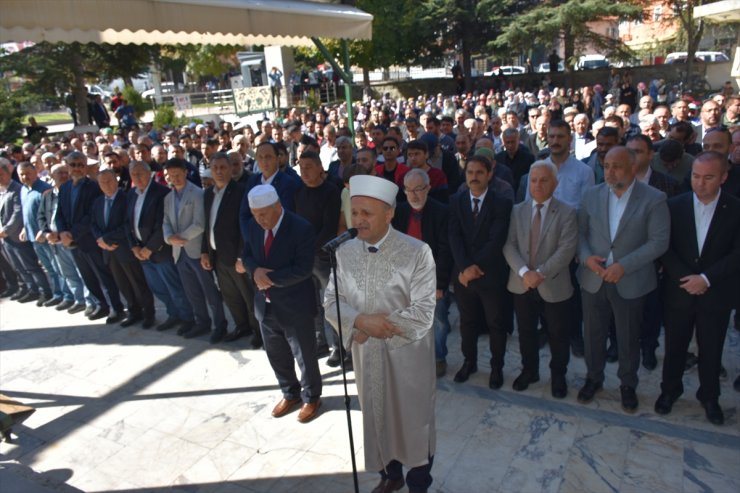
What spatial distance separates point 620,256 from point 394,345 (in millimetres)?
2004

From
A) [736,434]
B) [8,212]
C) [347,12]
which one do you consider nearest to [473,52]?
[347,12]

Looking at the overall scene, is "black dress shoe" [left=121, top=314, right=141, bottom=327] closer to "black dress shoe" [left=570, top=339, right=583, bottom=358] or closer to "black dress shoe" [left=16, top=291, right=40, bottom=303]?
"black dress shoe" [left=16, top=291, right=40, bottom=303]

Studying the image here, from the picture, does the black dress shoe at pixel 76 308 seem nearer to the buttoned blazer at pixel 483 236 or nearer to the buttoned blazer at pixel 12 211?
the buttoned blazer at pixel 12 211

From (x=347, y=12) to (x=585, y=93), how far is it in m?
10.2

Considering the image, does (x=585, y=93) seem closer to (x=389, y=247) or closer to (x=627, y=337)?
(x=627, y=337)

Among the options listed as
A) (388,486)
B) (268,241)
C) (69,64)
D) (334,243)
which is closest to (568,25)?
(69,64)

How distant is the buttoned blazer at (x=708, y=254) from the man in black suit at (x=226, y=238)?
374 cm

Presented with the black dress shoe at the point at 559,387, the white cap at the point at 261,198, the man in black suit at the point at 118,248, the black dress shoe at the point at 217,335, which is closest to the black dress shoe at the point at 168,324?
the man in black suit at the point at 118,248

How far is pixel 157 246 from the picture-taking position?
603 centimetres

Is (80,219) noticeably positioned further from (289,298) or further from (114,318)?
(289,298)

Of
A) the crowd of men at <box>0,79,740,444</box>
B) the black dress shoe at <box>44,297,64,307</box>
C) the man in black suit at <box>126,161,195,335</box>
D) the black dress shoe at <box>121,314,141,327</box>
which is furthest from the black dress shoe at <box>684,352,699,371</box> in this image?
the black dress shoe at <box>44,297,64,307</box>

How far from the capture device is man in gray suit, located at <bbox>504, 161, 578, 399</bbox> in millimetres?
4152

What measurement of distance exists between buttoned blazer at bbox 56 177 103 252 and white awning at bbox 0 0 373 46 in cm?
174

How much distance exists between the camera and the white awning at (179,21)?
5613 mm
